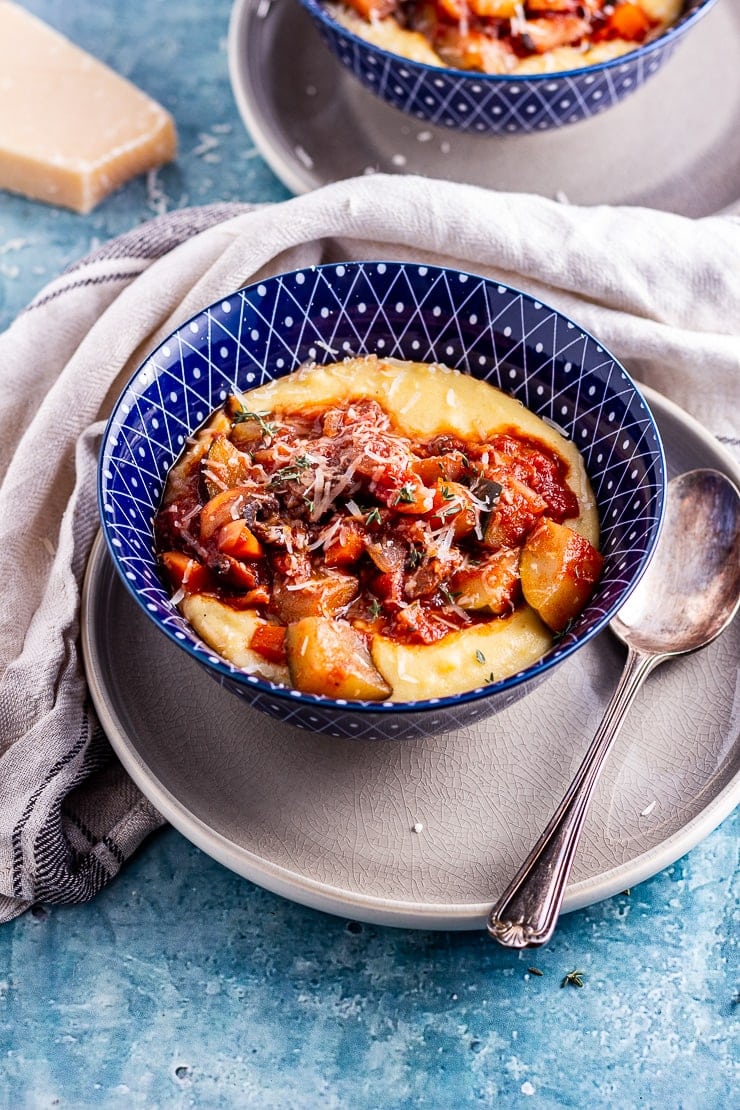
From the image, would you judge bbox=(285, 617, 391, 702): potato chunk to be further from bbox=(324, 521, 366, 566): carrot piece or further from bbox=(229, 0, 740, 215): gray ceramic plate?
bbox=(229, 0, 740, 215): gray ceramic plate

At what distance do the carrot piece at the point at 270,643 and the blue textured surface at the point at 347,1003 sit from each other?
2.03 feet

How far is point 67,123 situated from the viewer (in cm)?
453

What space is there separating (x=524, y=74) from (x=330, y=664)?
2.17 meters

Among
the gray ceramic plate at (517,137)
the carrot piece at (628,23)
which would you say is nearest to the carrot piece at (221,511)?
the gray ceramic plate at (517,137)

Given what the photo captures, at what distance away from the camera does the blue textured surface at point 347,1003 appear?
2.67 metres

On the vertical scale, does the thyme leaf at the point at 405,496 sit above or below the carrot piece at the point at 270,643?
above

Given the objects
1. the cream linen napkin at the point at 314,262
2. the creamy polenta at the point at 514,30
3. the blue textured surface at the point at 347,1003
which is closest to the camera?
the blue textured surface at the point at 347,1003

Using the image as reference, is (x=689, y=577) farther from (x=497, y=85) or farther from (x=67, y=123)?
(x=67, y=123)

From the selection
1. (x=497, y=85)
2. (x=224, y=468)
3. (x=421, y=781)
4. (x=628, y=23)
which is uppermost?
(x=628, y=23)

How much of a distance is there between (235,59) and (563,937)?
3.19 meters

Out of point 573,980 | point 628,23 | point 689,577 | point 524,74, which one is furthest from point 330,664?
point 628,23

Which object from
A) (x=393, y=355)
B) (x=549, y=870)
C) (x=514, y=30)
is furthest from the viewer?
(x=514, y=30)

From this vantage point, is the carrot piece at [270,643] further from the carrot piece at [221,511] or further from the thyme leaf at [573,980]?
the thyme leaf at [573,980]

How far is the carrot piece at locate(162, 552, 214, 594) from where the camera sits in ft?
9.43
